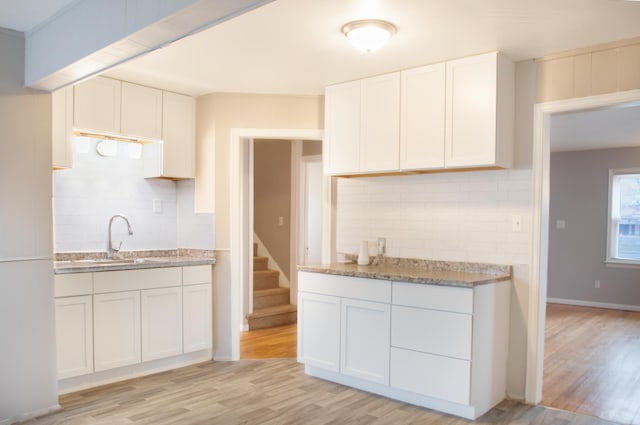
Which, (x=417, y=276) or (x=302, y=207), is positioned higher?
(x=302, y=207)

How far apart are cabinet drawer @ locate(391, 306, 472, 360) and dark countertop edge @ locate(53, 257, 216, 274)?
1.77m

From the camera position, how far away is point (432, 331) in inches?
120

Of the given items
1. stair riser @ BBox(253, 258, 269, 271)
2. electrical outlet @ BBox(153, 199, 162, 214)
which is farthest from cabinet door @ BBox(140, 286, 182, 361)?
stair riser @ BBox(253, 258, 269, 271)

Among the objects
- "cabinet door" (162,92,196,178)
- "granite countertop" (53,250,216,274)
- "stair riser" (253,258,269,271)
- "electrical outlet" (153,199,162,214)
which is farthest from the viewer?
A: "stair riser" (253,258,269,271)

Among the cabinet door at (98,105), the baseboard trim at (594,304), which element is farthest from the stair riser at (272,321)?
the baseboard trim at (594,304)

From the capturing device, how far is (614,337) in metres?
5.17

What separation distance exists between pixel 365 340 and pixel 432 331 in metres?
0.54

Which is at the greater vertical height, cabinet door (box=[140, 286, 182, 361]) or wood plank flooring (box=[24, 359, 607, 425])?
cabinet door (box=[140, 286, 182, 361])

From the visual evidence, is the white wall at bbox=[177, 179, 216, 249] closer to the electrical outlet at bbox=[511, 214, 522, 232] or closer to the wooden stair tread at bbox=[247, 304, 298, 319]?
the wooden stair tread at bbox=[247, 304, 298, 319]

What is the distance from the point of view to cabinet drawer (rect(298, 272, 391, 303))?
3282mm

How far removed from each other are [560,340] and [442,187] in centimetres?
259

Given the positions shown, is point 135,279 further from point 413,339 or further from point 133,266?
point 413,339

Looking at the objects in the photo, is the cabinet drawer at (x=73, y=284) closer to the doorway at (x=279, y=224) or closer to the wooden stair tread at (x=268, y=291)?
the doorway at (x=279, y=224)

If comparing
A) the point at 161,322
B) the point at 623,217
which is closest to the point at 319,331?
the point at 161,322
